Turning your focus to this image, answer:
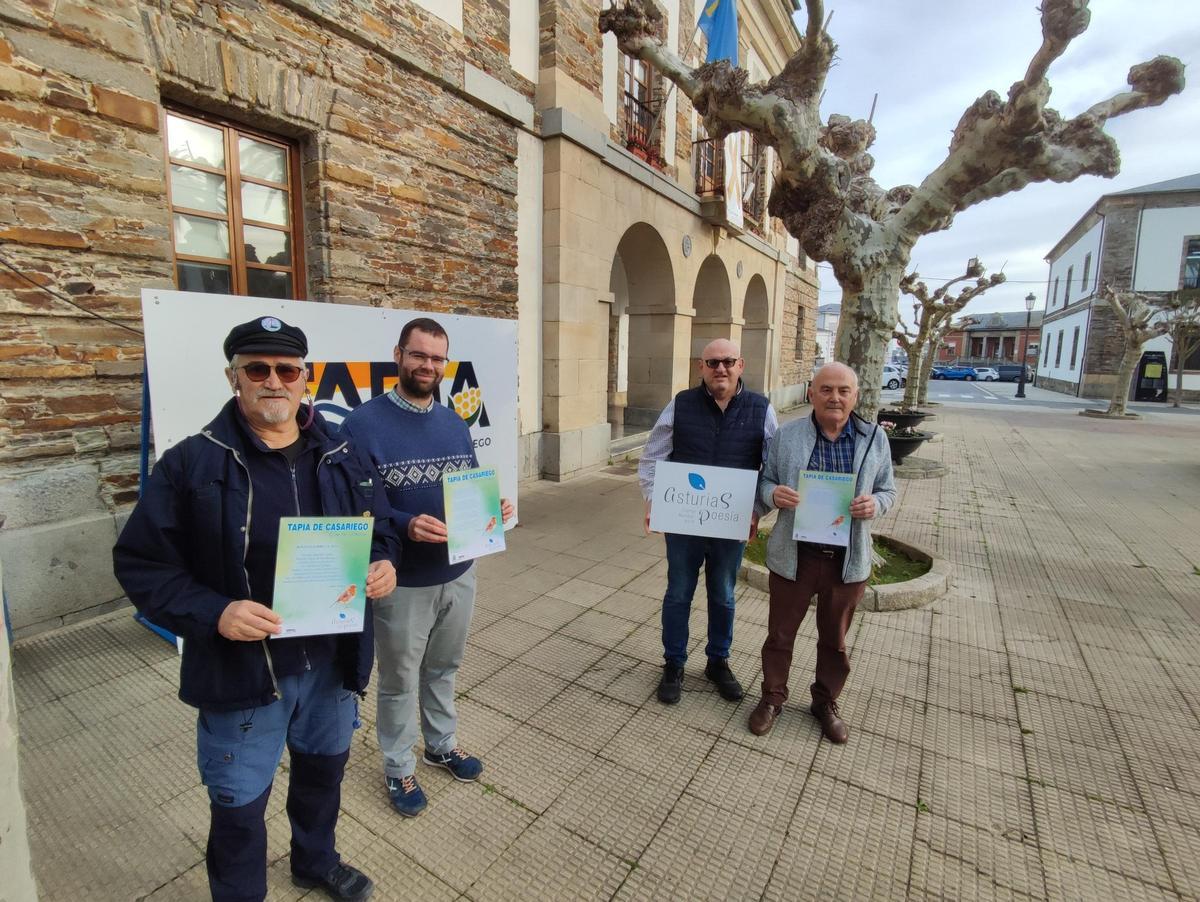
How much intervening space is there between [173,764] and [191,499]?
1.96 metres

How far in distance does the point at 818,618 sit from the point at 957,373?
192 feet

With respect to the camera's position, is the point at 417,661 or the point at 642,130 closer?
the point at 417,661

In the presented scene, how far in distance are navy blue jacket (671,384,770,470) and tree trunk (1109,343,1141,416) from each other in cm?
2046

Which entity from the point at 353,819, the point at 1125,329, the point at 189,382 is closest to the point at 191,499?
the point at 353,819

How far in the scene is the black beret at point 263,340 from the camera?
5.66 feet

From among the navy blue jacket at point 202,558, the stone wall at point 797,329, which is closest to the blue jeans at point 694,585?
the navy blue jacket at point 202,558

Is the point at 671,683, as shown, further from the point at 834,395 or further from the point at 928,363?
the point at 928,363

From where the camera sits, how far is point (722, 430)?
128 inches

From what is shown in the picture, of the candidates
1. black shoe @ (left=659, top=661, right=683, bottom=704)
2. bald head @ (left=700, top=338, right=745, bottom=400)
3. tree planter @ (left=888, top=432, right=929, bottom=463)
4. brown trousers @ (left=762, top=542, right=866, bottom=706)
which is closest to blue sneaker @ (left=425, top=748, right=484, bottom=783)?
black shoe @ (left=659, top=661, right=683, bottom=704)

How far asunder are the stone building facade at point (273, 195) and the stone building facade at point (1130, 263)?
1165 inches

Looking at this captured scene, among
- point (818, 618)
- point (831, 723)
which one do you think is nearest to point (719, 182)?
point (818, 618)

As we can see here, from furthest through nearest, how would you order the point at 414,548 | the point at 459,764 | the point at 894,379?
1. the point at 894,379
2. the point at 459,764
3. the point at 414,548

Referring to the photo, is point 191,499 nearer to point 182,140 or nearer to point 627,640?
point 627,640

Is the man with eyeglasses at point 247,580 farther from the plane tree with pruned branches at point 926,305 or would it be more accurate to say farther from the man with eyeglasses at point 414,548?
the plane tree with pruned branches at point 926,305
